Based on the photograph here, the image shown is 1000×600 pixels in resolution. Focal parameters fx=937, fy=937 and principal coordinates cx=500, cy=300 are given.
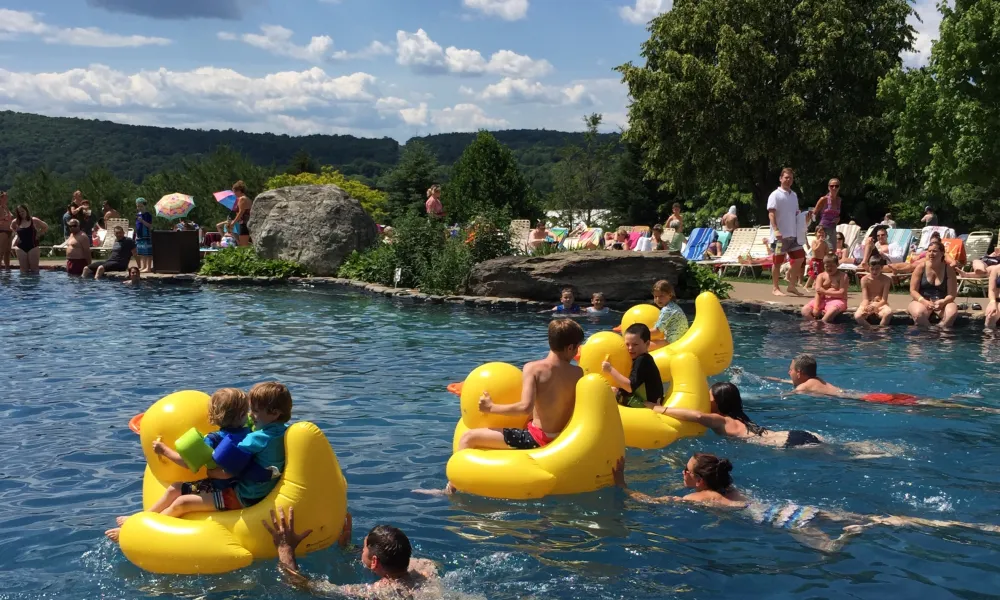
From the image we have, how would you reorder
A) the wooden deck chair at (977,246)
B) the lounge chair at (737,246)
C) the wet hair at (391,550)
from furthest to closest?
the lounge chair at (737,246) < the wooden deck chair at (977,246) < the wet hair at (391,550)

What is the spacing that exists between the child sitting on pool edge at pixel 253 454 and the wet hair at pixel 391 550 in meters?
0.67

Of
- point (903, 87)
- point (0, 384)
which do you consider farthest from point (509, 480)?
point (903, 87)

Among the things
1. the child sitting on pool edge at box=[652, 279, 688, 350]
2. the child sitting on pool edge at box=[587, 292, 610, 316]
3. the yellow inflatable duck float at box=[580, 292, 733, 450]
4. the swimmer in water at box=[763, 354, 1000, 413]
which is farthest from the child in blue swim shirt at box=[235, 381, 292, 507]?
the child sitting on pool edge at box=[587, 292, 610, 316]

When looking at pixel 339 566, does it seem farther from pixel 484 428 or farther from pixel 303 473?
pixel 484 428

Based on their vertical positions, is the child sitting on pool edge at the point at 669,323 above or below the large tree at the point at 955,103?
below

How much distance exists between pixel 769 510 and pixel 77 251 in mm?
18278

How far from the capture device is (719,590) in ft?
15.5

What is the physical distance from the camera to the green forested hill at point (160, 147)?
76625 mm

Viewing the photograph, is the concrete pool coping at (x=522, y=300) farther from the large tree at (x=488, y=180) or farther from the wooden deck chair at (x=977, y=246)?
the large tree at (x=488, y=180)

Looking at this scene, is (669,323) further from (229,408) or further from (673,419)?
(229,408)

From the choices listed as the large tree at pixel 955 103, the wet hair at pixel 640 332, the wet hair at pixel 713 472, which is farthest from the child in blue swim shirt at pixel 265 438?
the large tree at pixel 955 103

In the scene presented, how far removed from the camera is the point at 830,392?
880 centimetres

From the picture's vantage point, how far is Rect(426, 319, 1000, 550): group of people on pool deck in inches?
219

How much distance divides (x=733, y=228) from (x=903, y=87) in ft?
20.8
